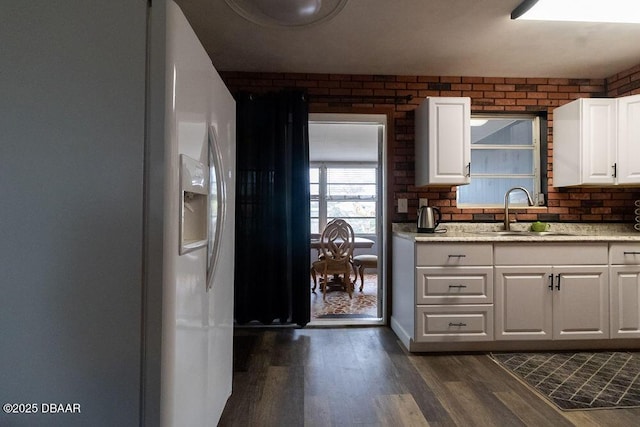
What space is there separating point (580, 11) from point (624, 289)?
1.93m

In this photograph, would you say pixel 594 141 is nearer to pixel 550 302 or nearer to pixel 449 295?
pixel 550 302

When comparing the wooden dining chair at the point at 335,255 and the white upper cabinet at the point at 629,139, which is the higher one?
the white upper cabinet at the point at 629,139

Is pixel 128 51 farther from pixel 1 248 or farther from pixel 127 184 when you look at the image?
pixel 1 248

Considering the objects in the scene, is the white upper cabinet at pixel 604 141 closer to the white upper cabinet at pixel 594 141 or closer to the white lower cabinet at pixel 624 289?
the white upper cabinet at pixel 594 141

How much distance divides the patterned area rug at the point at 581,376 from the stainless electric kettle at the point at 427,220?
102cm

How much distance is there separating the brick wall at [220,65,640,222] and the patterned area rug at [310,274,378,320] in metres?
1.14

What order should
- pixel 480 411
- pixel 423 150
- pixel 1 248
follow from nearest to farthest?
1. pixel 1 248
2. pixel 480 411
3. pixel 423 150

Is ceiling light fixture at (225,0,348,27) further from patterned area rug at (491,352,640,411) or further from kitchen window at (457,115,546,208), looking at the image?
patterned area rug at (491,352,640,411)

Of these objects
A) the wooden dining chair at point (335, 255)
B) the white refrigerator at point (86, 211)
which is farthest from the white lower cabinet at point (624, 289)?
the white refrigerator at point (86, 211)

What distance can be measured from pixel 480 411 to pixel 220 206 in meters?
1.64

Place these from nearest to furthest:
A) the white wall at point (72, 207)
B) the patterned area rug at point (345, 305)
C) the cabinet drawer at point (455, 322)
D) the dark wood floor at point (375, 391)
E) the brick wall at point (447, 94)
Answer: the white wall at point (72, 207)
the dark wood floor at point (375, 391)
the cabinet drawer at point (455, 322)
the brick wall at point (447, 94)
the patterned area rug at point (345, 305)

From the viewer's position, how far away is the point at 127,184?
0.89 meters

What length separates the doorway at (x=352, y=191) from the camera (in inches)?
121

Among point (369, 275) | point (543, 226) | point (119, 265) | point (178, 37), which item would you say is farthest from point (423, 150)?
point (369, 275)
